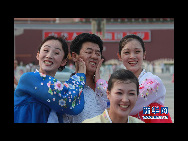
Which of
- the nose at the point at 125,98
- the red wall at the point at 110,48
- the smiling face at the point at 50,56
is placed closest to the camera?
the nose at the point at 125,98

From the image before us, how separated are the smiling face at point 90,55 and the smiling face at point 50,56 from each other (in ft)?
0.60

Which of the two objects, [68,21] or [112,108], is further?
[68,21]

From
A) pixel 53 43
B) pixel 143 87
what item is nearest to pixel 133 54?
pixel 143 87

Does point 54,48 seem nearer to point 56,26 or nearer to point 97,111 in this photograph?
point 97,111

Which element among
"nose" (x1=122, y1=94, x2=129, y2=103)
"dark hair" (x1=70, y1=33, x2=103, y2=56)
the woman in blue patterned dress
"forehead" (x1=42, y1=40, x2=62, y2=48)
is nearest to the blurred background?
"dark hair" (x1=70, y1=33, x2=103, y2=56)

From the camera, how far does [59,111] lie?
1567 mm

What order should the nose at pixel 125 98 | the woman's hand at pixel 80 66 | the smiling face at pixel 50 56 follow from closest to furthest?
the nose at pixel 125 98 < the smiling face at pixel 50 56 < the woman's hand at pixel 80 66

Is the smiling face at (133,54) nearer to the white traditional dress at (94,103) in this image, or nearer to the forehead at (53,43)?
the white traditional dress at (94,103)

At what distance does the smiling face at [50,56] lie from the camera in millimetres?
1667

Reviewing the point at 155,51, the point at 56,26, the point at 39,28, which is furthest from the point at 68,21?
the point at 155,51

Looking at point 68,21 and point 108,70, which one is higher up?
point 68,21

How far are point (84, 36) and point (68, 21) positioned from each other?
1709cm

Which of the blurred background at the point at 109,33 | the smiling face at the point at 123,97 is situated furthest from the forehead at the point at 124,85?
the blurred background at the point at 109,33

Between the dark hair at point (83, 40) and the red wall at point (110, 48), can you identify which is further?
the red wall at point (110, 48)
